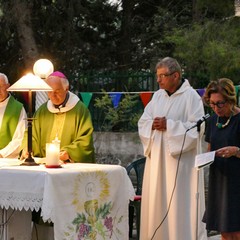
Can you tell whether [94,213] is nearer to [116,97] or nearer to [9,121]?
[9,121]

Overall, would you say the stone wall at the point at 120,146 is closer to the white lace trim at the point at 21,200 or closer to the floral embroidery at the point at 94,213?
the floral embroidery at the point at 94,213

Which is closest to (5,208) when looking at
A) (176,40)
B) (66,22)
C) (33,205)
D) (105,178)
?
(33,205)

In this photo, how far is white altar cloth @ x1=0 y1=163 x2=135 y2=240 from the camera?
18.6 feet

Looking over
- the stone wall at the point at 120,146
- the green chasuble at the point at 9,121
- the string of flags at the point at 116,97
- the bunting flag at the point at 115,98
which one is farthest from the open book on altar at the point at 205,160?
the stone wall at the point at 120,146

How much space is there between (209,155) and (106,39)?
553 inches

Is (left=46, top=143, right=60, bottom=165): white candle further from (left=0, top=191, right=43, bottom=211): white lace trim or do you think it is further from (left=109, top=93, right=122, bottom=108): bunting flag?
(left=109, top=93, right=122, bottom=108): bunting flag

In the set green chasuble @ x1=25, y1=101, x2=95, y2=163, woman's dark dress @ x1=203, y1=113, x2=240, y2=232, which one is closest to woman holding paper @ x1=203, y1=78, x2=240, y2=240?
woman's dark dress @ x1=203, y1=113, x2=240, y2=232

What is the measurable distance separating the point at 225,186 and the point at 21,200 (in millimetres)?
1678

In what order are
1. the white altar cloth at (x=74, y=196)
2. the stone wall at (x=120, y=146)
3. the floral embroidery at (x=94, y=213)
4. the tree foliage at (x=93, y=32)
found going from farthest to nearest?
the tree foliage at (x=93, y=32) → the stone wall at (x=120, y=146) → the floral embroidery at (x=94, y=213) → the white altar cloth at (x=74, y=196)

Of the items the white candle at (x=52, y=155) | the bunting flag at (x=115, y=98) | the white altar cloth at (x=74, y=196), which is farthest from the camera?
the bunting flag at (x=115, y=98)

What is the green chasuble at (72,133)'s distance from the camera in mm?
6570

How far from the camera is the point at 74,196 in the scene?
19.2 feet

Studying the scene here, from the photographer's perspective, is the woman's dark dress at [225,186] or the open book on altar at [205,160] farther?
the woman's dark dress at [225,186]

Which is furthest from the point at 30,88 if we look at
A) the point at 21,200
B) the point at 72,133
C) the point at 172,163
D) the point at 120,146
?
the point at 120,146
